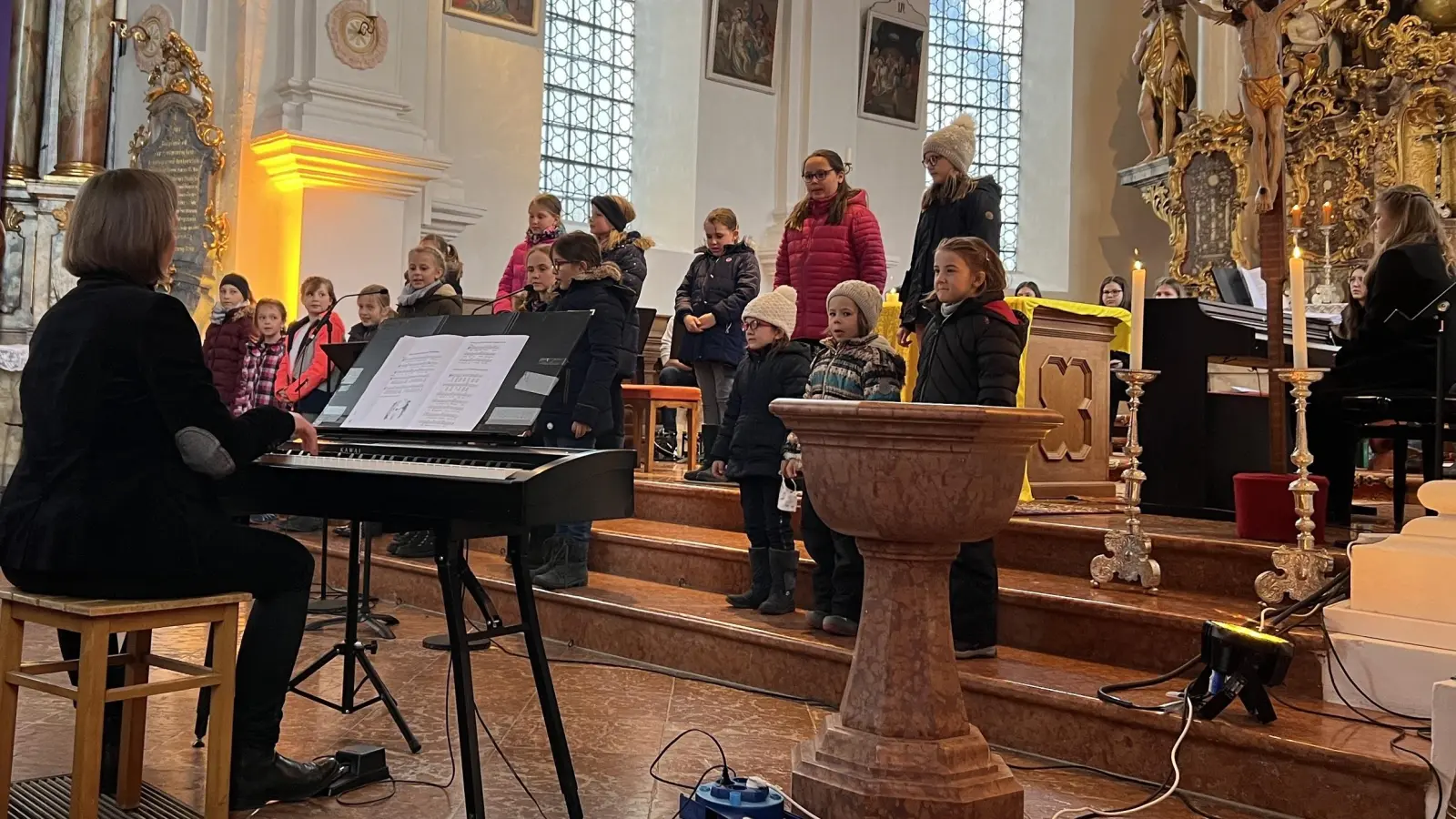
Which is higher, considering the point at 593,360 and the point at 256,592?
the point at 593,360

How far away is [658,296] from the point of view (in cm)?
1076

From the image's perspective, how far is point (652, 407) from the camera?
7105mm

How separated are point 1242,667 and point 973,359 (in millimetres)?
1226

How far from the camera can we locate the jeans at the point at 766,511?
448 centimetres

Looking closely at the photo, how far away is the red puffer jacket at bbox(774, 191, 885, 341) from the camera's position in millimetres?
5375

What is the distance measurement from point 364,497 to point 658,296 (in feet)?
26.9

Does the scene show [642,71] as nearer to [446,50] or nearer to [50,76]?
[446,50]

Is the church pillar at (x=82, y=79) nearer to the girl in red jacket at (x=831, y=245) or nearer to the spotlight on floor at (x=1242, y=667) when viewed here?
the girl in red jacket at (x=831, y=245)

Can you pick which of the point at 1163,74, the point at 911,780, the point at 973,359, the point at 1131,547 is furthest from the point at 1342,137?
the point at 911,780

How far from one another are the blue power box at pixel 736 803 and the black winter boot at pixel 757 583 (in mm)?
2089

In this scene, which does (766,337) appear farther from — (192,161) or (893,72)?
(893,72)

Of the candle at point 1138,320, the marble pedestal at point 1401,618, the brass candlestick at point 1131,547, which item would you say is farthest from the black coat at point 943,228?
the marble pedestal at point 1401,618

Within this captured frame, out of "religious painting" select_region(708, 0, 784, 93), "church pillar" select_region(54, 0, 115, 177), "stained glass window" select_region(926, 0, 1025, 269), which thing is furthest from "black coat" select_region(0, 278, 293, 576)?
"stained glass window" select_region(926, 0, 1025, 269)

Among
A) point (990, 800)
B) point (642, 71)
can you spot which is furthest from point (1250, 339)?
point (642, 71)
